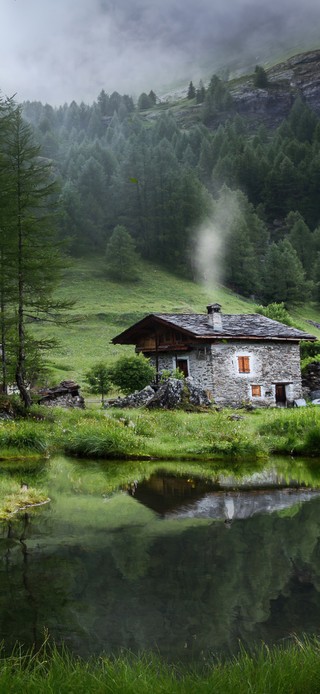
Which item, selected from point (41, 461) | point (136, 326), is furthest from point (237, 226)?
point (41, 461)

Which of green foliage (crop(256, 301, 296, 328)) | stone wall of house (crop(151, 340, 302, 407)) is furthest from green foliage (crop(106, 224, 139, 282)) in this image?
stone wall of house (crop(151, 340, 302, 407))

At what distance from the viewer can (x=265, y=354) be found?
3634 cm

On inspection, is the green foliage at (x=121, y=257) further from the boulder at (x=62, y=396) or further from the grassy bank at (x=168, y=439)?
the grassy bank at (x=168, y=439)

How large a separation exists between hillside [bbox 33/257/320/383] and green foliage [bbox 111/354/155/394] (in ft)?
41.9

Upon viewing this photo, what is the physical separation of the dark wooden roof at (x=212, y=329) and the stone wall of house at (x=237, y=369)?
2.50ft

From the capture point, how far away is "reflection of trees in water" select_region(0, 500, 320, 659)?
5301mm

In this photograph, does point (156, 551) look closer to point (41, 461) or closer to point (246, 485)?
point (246, 485)

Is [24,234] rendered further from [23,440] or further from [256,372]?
[256,372]

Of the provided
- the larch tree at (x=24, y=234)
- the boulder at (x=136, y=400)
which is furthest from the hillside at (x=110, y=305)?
the larch tree at (x=24, y=234)

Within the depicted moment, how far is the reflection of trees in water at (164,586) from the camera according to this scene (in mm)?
5301

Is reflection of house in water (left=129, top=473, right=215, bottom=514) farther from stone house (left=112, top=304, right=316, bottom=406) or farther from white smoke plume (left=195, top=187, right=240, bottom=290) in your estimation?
white smoke plume (left=195, top=187, right=240, bottom=290)

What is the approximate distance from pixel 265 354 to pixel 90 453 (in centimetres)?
2151

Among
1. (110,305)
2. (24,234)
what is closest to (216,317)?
(24,234)

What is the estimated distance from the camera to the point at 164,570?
6.95 meters
